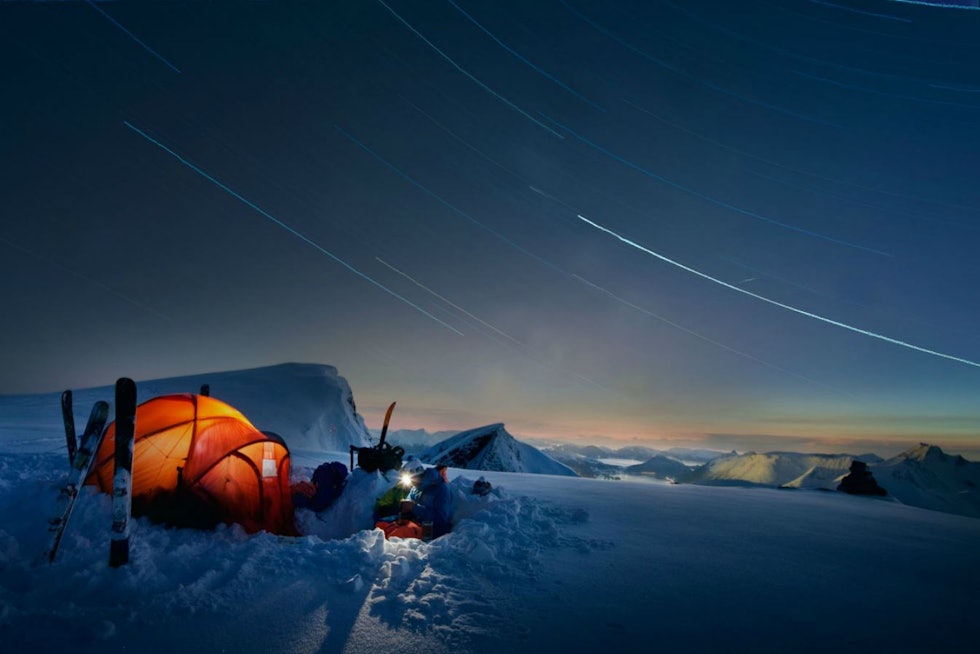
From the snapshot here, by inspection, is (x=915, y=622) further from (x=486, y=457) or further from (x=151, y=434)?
(x=486, y=457)

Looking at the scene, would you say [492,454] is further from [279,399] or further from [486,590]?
[486,590]

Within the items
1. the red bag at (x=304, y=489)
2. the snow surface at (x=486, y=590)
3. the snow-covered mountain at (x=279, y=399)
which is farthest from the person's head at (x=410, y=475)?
the snow-covered mountain at (x=279, y=399)

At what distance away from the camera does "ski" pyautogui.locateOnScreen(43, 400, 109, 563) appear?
16.3 ft

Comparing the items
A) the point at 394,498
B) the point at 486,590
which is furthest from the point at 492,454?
the point at 486,590

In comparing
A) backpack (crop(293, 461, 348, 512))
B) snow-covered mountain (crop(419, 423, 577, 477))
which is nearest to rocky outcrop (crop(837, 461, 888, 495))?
backpack (crop(293, 461, 348, 512))

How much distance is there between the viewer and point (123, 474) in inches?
203

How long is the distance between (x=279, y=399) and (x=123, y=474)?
47624 mm

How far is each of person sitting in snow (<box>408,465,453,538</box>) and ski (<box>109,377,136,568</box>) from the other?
469 centimetres

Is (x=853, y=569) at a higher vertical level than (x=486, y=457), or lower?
higher

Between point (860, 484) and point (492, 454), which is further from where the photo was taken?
point (492, 454)

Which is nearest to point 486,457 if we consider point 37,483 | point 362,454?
point 362,454

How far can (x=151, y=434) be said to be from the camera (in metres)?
8.10

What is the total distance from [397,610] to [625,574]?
3038 mm

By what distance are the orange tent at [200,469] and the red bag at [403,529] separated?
2.70m
